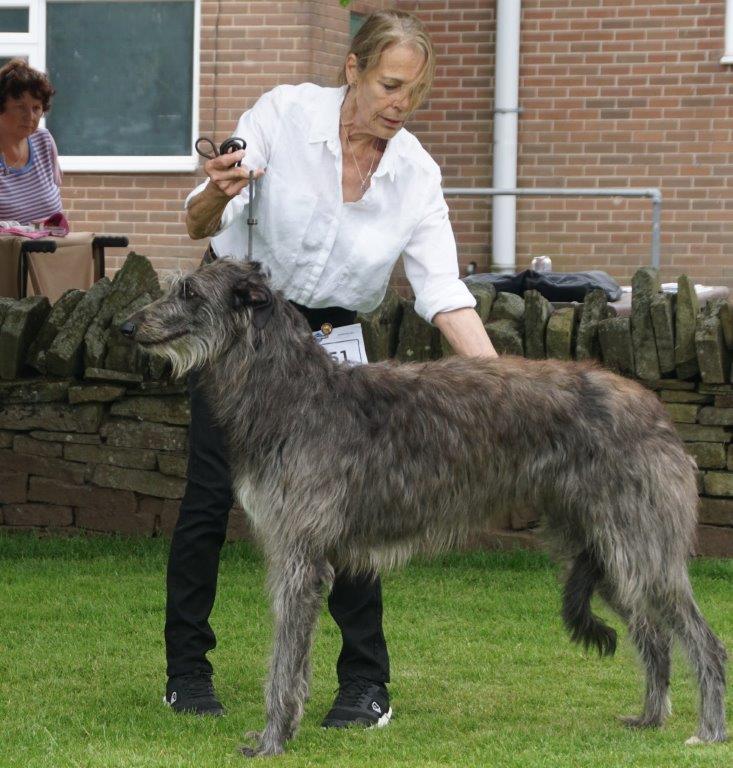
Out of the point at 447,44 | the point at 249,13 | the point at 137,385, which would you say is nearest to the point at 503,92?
the point at 447,44

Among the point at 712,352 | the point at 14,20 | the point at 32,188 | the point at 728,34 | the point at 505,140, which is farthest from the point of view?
the point at 14,20

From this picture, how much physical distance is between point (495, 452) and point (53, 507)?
3.94 metres

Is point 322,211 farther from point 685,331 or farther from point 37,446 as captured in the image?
point 37,446

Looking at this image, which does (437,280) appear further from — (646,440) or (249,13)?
(249,13)

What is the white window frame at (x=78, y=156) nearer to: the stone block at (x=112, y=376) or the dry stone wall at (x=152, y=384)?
the dry stone wall at (x=152, y=384)

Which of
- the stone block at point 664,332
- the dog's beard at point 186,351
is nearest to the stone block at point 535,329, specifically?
the stone block at point 664,332

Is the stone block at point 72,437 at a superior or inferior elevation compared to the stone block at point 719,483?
superior

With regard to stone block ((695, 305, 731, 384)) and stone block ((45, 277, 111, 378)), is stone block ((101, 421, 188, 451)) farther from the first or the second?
stone block ((695, 305, 731, 384))

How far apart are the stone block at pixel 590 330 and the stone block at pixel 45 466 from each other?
2.89m

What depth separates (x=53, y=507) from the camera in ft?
26.7

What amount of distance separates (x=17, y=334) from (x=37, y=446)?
26.0 inches

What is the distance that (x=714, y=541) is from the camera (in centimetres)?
752

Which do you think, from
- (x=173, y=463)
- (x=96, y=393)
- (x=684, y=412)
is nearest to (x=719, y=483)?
(x=684, y=412)

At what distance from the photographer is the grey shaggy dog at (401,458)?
15.9 feet
